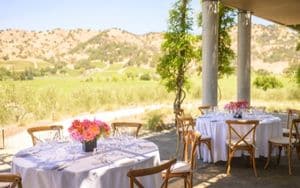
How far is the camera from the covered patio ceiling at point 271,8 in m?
9.05

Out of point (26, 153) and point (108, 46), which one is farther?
point (108, 46)

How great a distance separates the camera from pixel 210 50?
8828 millimetres

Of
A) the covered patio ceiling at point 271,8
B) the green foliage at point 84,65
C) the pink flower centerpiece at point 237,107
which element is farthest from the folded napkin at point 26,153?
the green foliage at point 84,65

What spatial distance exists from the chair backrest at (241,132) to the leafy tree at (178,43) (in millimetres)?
Result: 4178

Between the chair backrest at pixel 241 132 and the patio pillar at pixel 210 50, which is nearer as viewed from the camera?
the chair backrest at pixel 241 132

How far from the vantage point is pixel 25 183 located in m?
3.36

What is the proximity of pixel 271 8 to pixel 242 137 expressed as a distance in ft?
16.8

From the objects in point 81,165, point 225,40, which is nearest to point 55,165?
point 81,165

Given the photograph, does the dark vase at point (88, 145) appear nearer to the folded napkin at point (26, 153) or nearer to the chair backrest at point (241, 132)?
the folded napkin at point (26, 153)

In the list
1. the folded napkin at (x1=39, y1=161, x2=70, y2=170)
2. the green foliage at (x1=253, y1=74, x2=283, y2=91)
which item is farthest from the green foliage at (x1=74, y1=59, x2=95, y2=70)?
the folded napkin at (x1=39, y1=161, x2=70, y2=170)

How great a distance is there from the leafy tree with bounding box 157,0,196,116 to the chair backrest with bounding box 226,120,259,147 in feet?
13.7

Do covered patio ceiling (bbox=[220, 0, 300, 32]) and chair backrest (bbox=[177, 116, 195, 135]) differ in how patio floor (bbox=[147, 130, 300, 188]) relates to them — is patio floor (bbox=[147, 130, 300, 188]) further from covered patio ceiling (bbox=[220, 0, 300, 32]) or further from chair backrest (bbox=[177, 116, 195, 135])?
covered patio ceiling (bbox=[220, 0, 300, 32])

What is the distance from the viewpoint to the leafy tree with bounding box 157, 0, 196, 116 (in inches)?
413

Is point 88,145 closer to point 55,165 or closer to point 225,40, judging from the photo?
point 55,165
